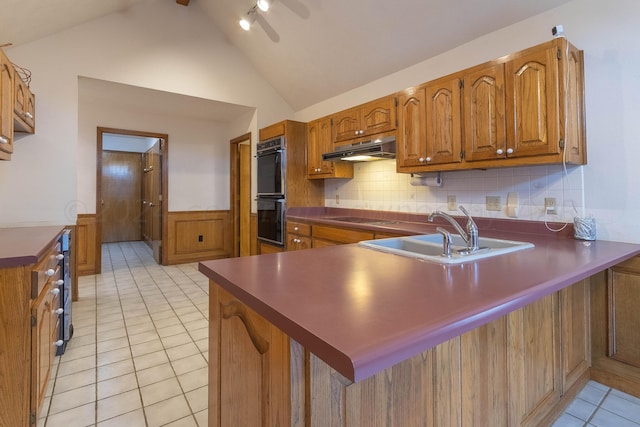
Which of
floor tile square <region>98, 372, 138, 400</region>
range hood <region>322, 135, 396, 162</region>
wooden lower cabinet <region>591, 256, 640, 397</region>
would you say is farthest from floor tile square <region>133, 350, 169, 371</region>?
wooden lower cabinet <region>591, 256, 640, 397</region>

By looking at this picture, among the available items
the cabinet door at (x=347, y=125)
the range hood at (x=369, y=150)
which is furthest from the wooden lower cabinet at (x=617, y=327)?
the cabinet door at (x=347, y=125)

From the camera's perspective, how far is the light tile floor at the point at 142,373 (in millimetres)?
1559

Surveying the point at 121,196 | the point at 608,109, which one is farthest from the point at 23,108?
the point at 121,196

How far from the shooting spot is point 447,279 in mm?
906

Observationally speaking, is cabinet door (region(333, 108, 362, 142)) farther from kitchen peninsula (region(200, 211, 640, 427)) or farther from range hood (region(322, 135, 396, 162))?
kitchen peninsula (region(200, 211, 640, 427))

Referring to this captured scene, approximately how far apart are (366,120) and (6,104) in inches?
106

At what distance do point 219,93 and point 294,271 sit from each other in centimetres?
379

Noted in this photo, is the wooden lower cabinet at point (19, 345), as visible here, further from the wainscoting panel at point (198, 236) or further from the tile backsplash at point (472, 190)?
the wainscoting panel at point (198, 236)

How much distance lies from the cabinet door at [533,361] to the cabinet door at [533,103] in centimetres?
92

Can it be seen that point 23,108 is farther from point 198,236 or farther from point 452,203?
point 452,203

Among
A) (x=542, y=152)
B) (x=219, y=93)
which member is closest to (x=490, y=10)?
(x=542, y=152)

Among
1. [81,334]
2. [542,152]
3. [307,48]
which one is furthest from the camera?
[307,48]

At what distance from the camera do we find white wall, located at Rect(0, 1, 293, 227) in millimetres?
2945

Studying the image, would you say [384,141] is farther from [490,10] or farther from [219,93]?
[219,93]
